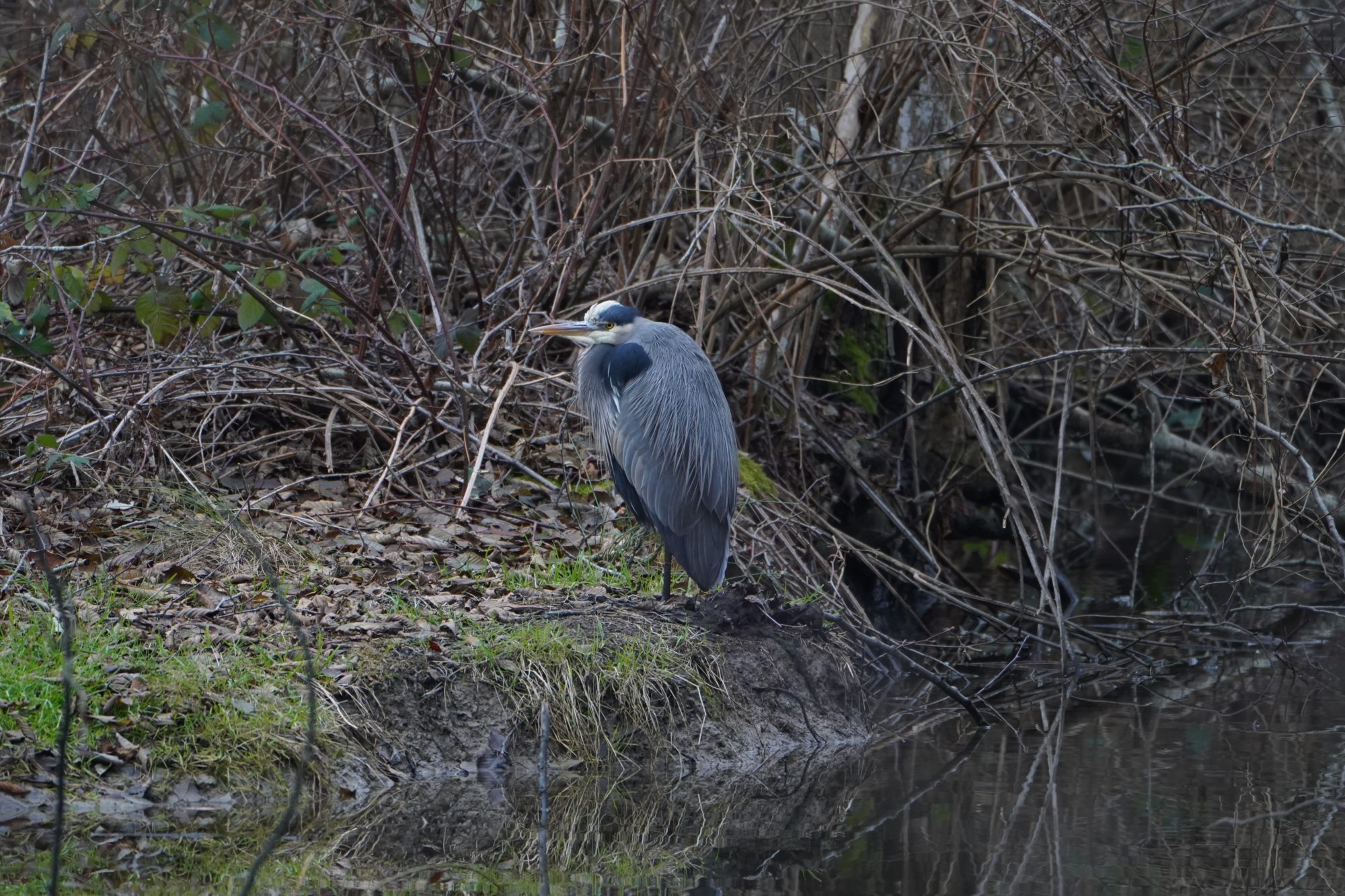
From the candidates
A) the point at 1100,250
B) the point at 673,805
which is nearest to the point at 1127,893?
the point at 673,805

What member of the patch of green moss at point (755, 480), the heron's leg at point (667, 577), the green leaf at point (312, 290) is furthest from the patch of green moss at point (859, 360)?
the green leaf at point (312, 290)

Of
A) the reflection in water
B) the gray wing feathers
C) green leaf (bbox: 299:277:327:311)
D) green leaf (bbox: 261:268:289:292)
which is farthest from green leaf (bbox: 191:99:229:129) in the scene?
the reflection in water

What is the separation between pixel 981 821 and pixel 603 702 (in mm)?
1378

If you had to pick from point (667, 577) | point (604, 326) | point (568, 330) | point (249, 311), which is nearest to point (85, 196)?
point (249, 311)

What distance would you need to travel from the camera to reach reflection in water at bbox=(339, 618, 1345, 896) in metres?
3.63

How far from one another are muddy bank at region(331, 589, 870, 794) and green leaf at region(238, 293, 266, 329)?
181cm

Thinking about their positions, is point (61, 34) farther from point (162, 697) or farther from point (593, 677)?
point (593, 677)

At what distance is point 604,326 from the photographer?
218 inches

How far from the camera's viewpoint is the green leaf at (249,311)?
562cm

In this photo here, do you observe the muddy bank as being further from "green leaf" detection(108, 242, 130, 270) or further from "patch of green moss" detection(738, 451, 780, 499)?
"green leaf" detection(108, 242, 130, 270)

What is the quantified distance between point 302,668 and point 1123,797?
279cm

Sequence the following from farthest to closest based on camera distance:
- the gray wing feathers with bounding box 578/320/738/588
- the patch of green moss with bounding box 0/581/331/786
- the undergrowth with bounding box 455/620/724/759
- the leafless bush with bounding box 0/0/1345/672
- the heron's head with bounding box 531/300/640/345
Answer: the leafless bush with bounding box 0/0/1345/672, the heron's head with bounding box 531/300/640/345, the gray wing feathers with bounding box 578/320/738/588, the undergrowth with bounding box 455/620/724/759, the patch of green moss with bounding box 0/581/331/786

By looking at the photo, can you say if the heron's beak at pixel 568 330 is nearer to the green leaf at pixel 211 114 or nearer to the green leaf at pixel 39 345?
the green leaf at pixel 211 114

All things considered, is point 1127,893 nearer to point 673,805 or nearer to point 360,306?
point 673,805
